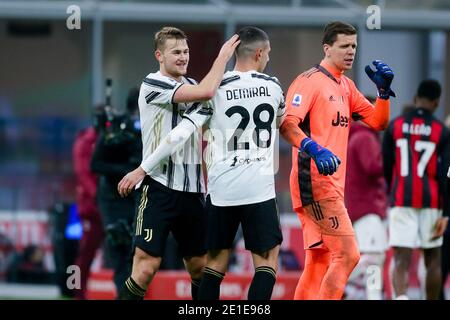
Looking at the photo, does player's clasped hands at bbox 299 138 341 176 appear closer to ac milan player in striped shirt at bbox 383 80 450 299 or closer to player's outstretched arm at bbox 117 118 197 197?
player's outstretched arm at bbox 117 118 197 197

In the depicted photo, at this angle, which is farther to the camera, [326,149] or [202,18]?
[202,18]

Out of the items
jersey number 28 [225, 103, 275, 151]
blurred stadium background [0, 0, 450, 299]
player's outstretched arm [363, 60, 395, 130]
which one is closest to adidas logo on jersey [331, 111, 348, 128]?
player's outstretched arm [363, 60, 395, 130]

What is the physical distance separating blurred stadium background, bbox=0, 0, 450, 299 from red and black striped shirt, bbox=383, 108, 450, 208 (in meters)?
2.42

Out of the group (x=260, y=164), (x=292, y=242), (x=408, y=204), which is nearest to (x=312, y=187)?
(x=260, y=164)

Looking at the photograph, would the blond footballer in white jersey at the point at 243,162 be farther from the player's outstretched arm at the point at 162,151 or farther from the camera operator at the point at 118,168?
the camera operator at the point at 118,168

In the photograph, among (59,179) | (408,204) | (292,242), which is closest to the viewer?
(408,204)

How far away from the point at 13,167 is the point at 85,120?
1328mm

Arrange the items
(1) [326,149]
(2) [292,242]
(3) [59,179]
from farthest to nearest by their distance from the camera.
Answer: (3) [59,179], (2) [292,242], (1) [326,149]

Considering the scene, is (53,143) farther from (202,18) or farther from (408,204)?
(408,204)

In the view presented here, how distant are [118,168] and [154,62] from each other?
786 cm

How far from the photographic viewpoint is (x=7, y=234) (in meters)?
17.5

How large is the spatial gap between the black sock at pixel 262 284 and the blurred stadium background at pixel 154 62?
16.7 ft

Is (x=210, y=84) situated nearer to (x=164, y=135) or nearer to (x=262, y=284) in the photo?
(x=164, y=135)

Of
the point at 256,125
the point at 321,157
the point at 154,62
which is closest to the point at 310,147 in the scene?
the point at 321,157
